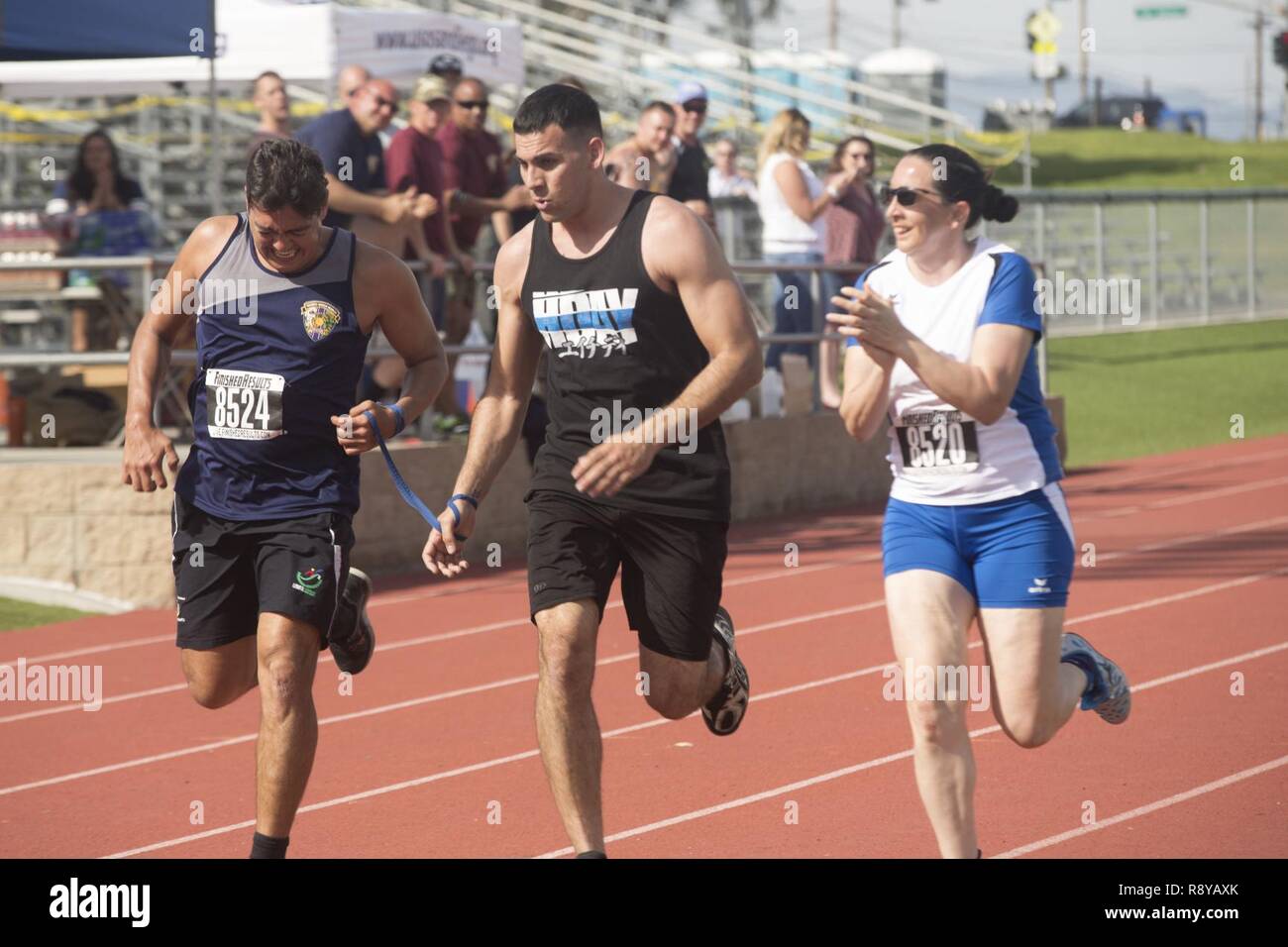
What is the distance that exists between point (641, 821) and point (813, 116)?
3277cm

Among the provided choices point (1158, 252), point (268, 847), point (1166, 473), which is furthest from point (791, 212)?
point (1158, 252)

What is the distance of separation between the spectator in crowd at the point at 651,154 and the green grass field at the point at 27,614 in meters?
4.38

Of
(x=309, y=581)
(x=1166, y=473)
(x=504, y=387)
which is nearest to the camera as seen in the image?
(x=309, y=581)

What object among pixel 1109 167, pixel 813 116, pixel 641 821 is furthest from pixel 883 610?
pixel 1109 167

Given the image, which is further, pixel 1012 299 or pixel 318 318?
pixel 318 318

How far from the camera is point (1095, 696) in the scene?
20.6 feet

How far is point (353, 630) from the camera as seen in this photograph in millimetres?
6855

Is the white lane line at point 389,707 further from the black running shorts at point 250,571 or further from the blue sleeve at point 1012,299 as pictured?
the blue sleeve at point 1012,299

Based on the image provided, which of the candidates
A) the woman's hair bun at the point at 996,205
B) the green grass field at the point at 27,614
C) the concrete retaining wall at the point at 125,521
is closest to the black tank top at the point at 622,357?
the woman's hair bun at the point at 996,205

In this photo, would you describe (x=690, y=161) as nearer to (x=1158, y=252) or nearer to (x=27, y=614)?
(x=27, y=614)

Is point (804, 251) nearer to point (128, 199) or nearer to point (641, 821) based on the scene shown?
point (128, 199)

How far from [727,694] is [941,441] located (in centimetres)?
151

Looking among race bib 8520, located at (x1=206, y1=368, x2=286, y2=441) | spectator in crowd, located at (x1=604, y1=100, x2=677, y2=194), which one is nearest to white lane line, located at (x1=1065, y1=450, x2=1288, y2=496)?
spectator in crowd, located at (x1=604, y1=100, x2=677, y2=194)

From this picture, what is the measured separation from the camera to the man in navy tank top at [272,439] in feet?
19.8
